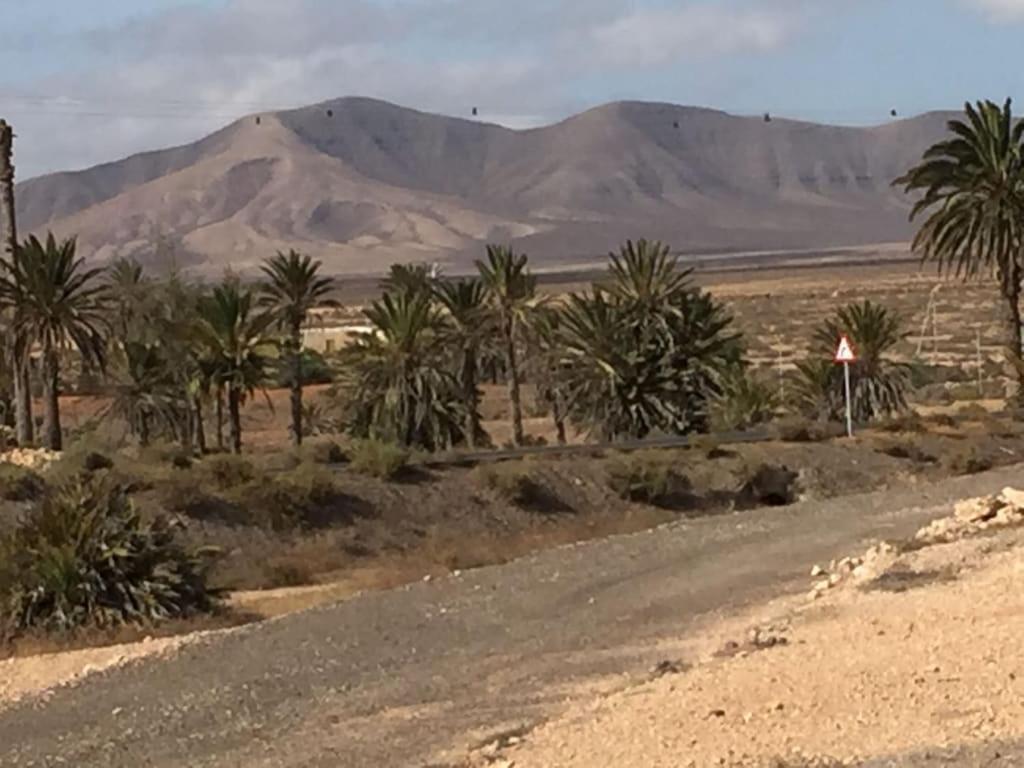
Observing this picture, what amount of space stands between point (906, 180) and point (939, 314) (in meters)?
71.3

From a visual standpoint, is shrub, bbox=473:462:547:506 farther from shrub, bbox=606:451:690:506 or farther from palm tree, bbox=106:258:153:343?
palm tree, bbox=106:258:153:343

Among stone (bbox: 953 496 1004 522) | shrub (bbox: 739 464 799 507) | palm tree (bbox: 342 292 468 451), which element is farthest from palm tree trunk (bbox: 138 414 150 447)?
stone (bbox: 953 496 1004 522)

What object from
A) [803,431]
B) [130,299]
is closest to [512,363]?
[803,431]

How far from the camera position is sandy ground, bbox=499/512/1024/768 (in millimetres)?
10047

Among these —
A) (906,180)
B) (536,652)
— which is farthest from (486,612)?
(906,180)

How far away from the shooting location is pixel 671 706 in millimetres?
11828

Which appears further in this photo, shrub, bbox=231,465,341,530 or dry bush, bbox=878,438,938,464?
dry bush, bbox=878,438,938,464

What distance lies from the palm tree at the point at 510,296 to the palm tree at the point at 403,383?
263 cm

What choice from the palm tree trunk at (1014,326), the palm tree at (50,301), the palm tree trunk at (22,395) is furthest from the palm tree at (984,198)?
the palm tree trunk at (22,395)

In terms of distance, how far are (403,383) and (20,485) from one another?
44.2 ft

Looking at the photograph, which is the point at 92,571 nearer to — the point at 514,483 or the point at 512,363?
the point at 514,483

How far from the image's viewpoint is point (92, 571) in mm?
24234

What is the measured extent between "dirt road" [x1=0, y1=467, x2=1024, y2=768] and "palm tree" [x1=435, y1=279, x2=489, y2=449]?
24150 mm

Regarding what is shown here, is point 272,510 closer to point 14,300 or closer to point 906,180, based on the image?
point 14,300
